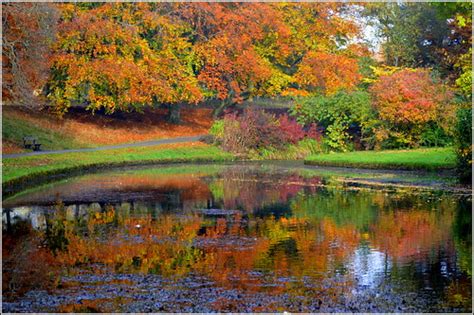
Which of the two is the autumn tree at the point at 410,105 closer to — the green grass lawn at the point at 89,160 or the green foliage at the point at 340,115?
the green foliage at the point at 340,115

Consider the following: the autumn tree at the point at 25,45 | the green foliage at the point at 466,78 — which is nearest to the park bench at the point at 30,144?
the autumn tree at the point at 25,45

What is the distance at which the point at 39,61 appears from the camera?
29109mm

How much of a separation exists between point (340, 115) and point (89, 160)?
12.5m

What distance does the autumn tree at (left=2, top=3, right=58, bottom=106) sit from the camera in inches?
1076

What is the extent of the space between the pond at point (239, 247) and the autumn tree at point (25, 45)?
5125 millimetres

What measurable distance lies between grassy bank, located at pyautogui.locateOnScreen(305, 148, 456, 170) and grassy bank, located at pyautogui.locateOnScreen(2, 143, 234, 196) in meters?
4.86

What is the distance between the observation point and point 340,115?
121 ft

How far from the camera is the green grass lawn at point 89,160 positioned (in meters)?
23.5

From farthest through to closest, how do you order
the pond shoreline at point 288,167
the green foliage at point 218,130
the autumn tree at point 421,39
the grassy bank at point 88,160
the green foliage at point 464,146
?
the autumn tree at point 421,39
the green foliage at point 218,130
the grassy bank at point 88,160
the green foliage at point 464,146
the pond shoreline at point 288,167

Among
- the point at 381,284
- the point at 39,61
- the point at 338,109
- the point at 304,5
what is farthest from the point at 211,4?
the point at 381,284

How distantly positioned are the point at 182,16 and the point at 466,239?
2815cm

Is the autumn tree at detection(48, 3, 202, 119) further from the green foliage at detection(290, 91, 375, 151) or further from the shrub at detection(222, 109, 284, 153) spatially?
the green foliage at detection(290, 91, 375, 151)

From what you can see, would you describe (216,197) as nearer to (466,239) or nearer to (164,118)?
(466,239)

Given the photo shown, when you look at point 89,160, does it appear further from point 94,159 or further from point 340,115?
point 340,115
